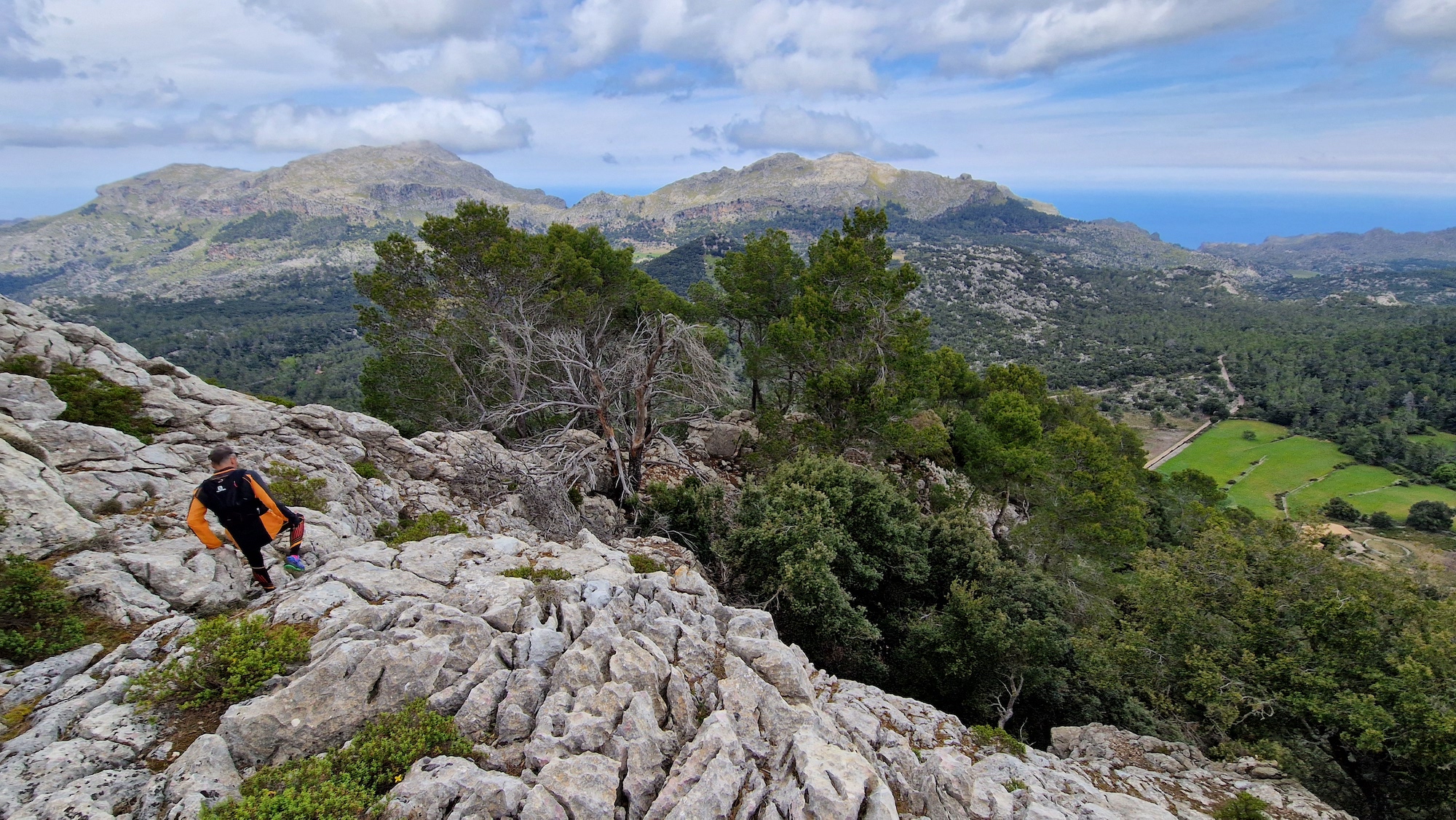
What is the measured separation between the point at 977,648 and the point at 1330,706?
21.4ft

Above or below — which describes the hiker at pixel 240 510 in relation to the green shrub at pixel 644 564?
above

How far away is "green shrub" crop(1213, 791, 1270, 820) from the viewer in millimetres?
9020

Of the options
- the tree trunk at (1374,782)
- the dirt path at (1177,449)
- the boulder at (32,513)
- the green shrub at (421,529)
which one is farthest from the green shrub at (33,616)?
the dirt path at (1177,449)

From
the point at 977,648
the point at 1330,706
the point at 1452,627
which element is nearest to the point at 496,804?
the point at 977,648

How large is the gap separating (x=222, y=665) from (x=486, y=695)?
9.93 feet

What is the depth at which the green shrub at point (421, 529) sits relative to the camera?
1135 centimetres

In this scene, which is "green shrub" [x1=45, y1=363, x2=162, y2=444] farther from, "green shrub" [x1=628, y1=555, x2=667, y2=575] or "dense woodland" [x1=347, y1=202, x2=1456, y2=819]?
"green shrub" [x1=628, y1=555, x2=667, y2=575]

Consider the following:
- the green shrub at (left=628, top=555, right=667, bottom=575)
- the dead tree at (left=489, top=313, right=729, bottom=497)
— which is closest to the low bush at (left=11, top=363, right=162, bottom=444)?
the dead tree at (left=489, top=313, right=729, bottom=497)

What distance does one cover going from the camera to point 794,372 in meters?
24.1

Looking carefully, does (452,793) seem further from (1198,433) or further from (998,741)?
(1198,433)

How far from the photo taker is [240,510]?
8070mm

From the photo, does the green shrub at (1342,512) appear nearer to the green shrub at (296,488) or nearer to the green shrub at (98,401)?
the green shrub at (296,488)

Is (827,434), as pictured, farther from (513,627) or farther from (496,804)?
(496,804)

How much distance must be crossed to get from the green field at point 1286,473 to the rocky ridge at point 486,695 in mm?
86321
